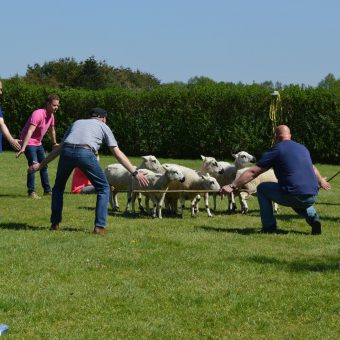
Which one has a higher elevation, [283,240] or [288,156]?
[288,156]

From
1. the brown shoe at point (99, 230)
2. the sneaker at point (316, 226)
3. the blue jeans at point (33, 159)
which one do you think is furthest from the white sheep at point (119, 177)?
the sneaker at point (316, 226)

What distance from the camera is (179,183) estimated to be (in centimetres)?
1342

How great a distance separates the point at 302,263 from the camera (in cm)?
901

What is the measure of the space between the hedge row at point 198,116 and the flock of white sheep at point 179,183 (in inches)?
660

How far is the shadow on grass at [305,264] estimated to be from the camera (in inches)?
341

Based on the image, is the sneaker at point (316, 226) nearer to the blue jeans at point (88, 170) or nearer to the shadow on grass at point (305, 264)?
the shadow on grass at point (305, 264)

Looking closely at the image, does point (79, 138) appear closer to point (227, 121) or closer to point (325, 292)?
point (325, 292)

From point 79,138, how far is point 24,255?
94.9 inches

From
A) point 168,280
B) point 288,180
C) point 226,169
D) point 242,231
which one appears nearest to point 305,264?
point 168,280

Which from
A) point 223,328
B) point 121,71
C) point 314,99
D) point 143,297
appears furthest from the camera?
point 121,71

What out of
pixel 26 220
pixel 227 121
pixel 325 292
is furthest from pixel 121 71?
pixel 325 292

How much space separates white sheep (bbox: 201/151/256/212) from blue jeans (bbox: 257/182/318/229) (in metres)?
2.95

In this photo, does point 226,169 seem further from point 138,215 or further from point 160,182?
point 138,215

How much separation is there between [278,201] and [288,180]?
1.35 ft
